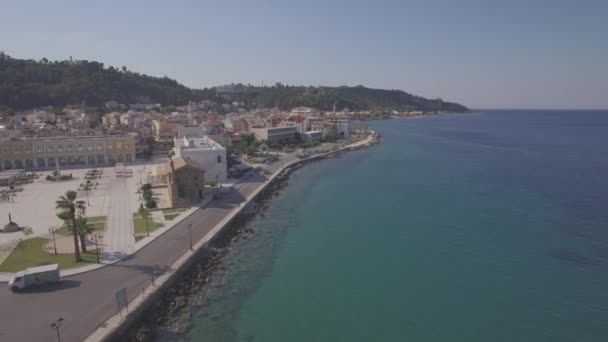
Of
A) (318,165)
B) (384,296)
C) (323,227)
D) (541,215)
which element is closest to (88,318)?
(384,296)

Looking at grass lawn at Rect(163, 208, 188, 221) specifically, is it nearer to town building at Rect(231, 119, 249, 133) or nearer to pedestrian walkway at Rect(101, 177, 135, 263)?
pedestrian walkway at Rect(101, 177, 135, 263)

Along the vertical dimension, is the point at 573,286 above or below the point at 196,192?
below

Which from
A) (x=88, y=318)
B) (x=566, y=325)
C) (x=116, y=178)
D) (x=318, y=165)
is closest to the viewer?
(x=88, y=318)

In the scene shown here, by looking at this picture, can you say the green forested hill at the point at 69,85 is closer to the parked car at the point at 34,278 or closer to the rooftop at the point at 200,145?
the rooftop at the point at 200,145

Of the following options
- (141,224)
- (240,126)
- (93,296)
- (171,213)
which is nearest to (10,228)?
(141,224)

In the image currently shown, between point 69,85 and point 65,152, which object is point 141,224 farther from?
point 69,85

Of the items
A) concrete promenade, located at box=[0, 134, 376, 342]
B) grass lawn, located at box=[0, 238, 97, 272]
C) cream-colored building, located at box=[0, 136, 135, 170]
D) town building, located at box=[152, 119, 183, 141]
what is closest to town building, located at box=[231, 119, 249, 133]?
town building, located at box=[152, 119, 183, 141]

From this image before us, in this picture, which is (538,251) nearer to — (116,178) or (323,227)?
(323,227)
